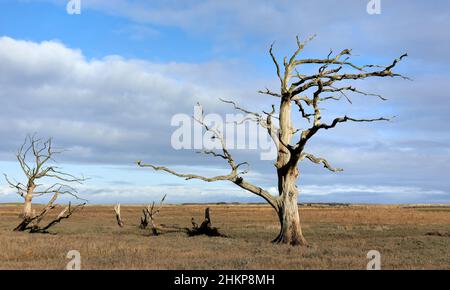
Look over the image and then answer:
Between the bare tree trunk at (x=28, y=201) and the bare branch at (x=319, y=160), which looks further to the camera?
the bare tree trunk at (x=28, y=201)

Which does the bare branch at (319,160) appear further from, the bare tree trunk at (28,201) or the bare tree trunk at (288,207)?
the bare tree trunk at (28,201)

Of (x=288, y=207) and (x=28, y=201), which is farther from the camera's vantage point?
(x=28, y=201)

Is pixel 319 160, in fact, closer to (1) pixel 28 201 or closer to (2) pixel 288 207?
(2) pixel 288 207

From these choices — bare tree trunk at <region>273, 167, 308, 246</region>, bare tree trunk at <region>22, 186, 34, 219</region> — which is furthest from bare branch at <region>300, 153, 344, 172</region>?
bare tree trunk at <region>22, 186, 34, 219</region>

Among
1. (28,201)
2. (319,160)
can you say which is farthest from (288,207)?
(28,201)

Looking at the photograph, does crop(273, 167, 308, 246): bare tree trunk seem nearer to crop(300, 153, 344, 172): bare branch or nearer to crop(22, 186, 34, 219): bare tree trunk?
crop(300, 153, 344, 172): bare branch

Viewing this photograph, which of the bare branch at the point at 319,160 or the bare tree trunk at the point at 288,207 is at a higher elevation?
the bare branch at the point at 319,160

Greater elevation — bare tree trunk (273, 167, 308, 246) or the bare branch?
the bare branch

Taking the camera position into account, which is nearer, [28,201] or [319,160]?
[319,160]

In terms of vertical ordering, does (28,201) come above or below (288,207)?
above

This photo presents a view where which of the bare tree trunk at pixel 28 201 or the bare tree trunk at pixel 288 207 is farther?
the bare tree trunk at pixel 28 201

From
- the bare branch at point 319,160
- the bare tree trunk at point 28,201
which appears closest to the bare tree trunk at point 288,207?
the bare branch at point 319,160
